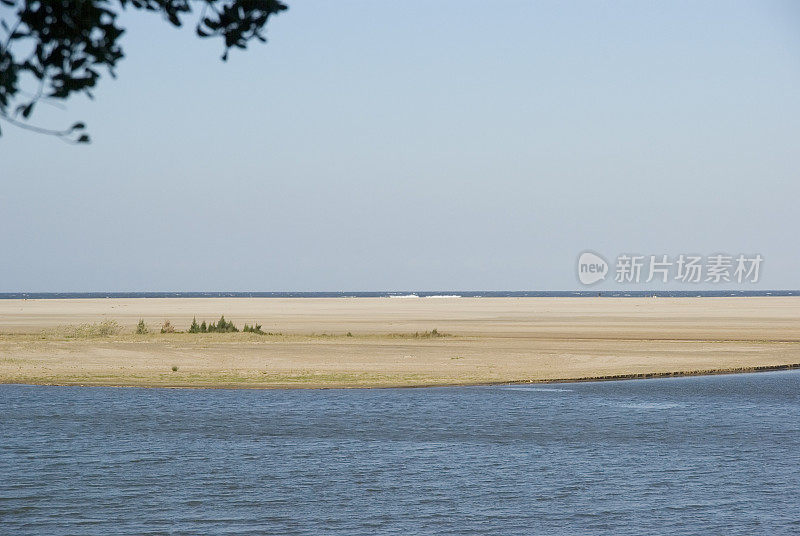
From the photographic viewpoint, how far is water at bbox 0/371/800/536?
15102 mm

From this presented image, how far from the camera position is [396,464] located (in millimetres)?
19219

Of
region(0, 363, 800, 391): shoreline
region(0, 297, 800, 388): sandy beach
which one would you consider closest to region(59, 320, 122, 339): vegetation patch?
region(0, 297, 800, 388): sandy beach

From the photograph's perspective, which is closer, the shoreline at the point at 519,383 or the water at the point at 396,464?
the water at the point at 396,464

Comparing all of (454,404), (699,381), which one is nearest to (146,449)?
(454,404)

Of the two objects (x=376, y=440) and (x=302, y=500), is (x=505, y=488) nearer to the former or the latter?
(x=302, y=500)

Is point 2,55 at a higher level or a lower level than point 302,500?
higher

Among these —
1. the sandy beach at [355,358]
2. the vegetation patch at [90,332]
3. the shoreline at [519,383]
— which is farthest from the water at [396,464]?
the vegetation patch at [90,332]

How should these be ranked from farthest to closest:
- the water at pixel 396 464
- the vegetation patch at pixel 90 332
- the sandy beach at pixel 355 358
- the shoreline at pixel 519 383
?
the vegetation patch at pixel 90 332 < the sandy beach at pixel 355 358 < the shoreline at pixel 519 383 < the water at pixel 396 464

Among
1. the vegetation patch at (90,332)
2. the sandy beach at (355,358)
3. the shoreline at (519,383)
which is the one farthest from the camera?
the vegetation patch at (90,332)

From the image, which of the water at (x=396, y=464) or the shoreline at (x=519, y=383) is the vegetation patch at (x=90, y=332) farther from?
the water at (x=396, y=464)

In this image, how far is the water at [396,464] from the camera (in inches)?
595

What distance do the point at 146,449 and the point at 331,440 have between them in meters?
3.68

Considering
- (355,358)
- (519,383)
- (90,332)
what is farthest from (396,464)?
(90,332)

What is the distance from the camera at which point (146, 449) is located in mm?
20797
